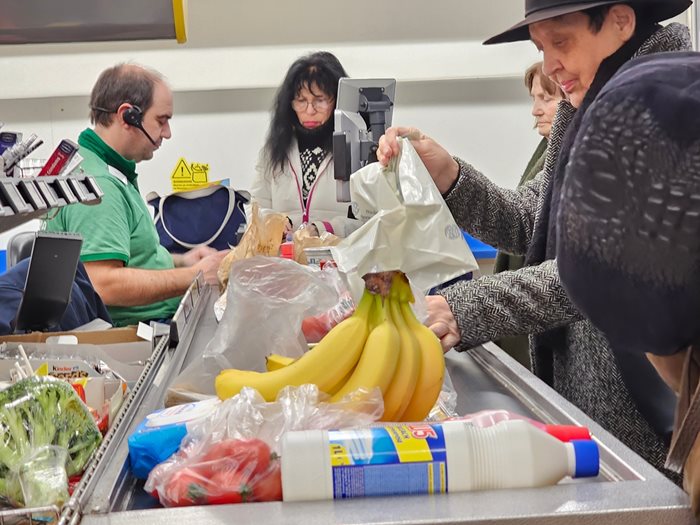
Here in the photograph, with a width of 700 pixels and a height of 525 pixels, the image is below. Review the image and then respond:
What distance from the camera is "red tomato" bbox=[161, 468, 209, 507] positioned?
894 mm

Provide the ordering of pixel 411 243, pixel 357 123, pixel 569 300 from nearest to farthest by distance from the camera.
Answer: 1. pixel 411 243
2. pixel 569 300
3. pixel 357 123

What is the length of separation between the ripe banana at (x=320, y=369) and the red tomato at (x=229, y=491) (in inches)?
10.1

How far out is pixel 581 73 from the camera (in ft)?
5.48

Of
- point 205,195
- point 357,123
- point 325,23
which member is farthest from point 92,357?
point 325,23

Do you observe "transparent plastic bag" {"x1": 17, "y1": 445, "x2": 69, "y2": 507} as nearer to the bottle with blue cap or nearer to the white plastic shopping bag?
the bottle with blue cap

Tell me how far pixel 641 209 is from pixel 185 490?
0.58 meters

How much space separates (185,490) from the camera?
2.93 ft

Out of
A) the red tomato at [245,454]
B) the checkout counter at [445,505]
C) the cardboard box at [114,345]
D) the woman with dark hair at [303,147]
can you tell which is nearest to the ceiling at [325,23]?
the woman with dark hair at [303,147]

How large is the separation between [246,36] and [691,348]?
507 cm

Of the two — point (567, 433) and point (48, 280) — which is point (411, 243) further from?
point (48, 280)

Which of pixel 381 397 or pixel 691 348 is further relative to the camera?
pixel 381 397

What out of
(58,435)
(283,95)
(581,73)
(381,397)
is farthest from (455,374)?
(283,95)

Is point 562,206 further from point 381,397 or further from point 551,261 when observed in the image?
point 551,261

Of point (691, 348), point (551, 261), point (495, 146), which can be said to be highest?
point (691, 348)
